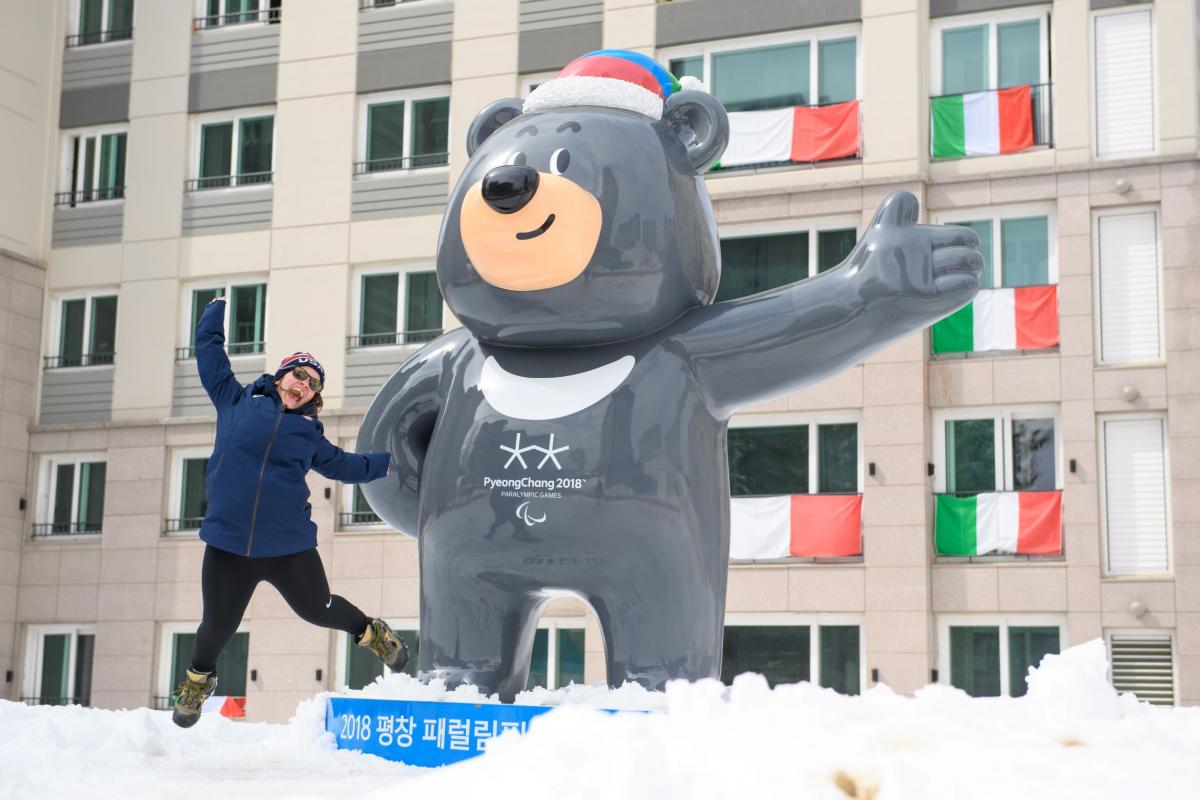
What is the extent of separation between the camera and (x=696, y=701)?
249 cm

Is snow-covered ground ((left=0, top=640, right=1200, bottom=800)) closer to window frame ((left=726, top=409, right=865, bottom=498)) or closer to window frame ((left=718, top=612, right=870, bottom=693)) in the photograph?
window frame ((left=718, top=612, right=870, bottom=693))

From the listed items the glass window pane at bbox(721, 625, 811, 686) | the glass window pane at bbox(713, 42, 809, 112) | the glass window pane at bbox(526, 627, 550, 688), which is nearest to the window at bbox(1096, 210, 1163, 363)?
the glass window pane at bbox(713, 42, 809, 112)

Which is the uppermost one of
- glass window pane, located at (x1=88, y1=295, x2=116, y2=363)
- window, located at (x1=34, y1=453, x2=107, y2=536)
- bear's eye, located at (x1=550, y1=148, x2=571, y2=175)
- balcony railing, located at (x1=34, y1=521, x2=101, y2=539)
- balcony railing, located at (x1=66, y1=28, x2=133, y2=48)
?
balcony railing, located at (x1=66, y1=28, x2=133, y2=48)

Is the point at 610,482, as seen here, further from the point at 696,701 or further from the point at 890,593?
the point at 890,593

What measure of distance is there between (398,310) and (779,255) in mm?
4619

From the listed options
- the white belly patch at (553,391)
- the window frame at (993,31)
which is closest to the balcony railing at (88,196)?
the window frame at (993,31)

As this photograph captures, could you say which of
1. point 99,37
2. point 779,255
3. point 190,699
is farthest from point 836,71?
point 190,699

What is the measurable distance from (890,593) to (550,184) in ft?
33.4

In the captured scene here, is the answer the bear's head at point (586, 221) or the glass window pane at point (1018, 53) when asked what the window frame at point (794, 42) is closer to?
the glass window pane at point (1018, 53)

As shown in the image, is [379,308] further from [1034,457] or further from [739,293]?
[1034,457]

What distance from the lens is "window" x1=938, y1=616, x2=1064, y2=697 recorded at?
14344mm

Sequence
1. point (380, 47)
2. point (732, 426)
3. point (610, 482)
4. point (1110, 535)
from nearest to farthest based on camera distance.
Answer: point (610, 482) → point (1110, 535) → point (732, 426) → point (380, 47)

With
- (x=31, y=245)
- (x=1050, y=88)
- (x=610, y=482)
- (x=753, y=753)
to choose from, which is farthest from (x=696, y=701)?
(x=31, y=245)

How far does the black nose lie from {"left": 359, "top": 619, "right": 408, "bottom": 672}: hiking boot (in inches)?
60.9
